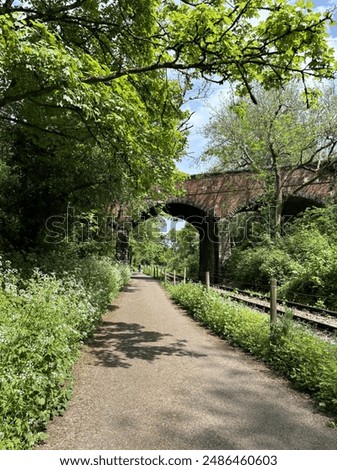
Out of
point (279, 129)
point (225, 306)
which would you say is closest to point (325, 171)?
point (279, 129)

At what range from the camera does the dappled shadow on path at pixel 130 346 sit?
6105 millimetres

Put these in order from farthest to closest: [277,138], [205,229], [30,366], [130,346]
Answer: [205,229] < [277,138] < [130,346] < [30,366]

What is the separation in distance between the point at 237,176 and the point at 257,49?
19.7 metres

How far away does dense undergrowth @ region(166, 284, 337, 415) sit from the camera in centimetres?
451

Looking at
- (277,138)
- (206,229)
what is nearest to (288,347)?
(277,138)

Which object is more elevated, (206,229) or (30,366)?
(206,229)

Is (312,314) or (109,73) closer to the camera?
(109,73)

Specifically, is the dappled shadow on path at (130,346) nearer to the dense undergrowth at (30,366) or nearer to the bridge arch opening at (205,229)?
the dense undergrowth at (30,366)

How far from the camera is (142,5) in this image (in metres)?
6.93

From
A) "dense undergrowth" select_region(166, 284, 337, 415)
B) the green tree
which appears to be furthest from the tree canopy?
the green tree

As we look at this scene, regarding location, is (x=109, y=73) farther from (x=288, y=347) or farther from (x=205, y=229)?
(x=205, y=229)

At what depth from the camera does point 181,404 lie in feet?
13.8

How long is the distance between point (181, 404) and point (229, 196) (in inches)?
873

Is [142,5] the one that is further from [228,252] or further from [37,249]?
[228,252]
